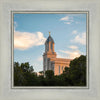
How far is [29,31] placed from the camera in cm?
198

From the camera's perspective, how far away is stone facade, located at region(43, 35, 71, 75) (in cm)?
198

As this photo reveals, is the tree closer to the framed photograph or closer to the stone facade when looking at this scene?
the framed photograph

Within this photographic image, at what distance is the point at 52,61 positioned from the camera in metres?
2.02

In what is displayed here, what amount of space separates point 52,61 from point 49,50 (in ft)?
0.49

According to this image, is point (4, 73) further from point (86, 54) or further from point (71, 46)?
point (86, 54)

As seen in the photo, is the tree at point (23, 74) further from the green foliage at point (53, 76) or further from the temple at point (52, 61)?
the temple at point (52, 61)

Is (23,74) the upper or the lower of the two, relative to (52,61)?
lower

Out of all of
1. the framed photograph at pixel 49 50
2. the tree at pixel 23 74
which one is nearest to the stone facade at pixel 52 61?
the framed photograph at pixel 49 50

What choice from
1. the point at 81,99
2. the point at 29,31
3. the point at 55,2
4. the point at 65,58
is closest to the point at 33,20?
the point at 29,31

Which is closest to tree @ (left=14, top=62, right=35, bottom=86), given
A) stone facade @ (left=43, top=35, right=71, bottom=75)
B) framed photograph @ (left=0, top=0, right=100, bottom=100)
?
framed photograph @ (left=0, top=0, right=100, bottom=100)

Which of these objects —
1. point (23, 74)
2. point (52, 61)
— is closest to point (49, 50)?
point (52, 61)

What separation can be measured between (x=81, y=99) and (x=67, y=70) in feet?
1.27

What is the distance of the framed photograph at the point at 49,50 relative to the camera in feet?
5.97

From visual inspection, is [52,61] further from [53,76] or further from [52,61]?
[53,76]
